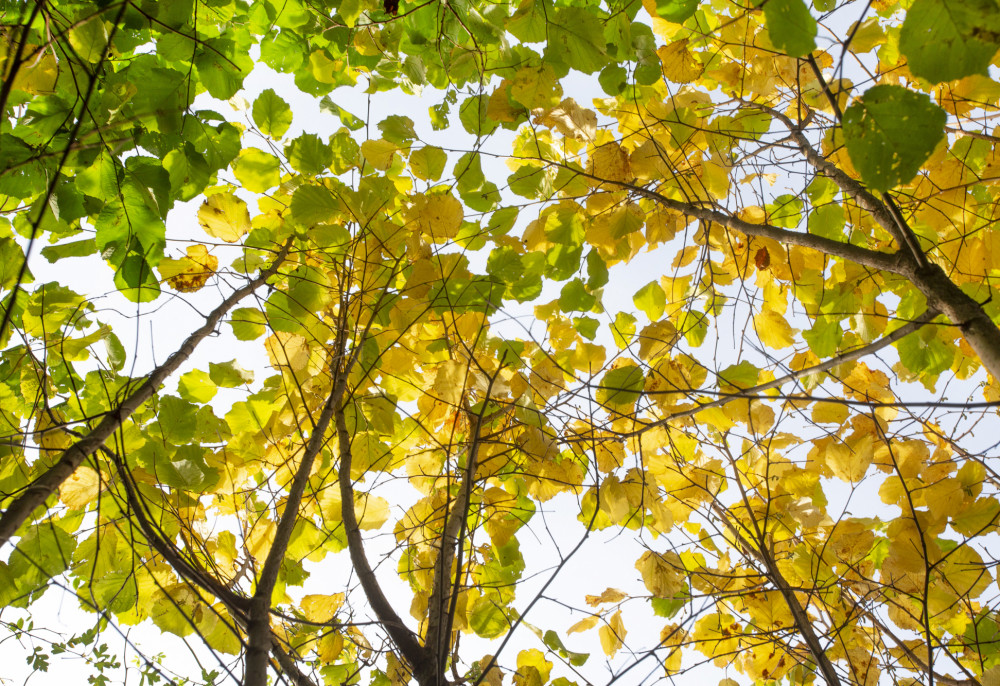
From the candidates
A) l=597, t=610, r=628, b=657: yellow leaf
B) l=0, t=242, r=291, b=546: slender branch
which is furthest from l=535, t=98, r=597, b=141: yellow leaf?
l=597, t=610, r=628, b=657: yellow leaf

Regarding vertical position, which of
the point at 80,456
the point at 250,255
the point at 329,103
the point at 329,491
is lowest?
the point at 80,456

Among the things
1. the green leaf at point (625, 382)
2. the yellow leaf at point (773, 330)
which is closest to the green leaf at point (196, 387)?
the green leaf at point (625, 382)

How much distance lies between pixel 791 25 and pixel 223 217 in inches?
53.1

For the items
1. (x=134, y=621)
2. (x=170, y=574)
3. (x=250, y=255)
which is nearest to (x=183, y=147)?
(x=250, y=255)

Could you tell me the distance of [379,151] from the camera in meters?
1.51

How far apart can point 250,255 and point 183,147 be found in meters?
0.32

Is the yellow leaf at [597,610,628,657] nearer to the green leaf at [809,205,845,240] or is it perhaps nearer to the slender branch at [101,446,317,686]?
the slender branch at [101,446,317,686]

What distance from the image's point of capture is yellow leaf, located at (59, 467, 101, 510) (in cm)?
125

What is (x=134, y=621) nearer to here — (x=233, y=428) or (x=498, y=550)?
(x=233, y=428)

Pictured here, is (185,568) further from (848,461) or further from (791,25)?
(848,461)

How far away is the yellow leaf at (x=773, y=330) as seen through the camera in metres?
1.65

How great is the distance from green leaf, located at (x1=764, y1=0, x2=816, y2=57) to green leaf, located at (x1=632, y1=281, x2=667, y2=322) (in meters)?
0.86

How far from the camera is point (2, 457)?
1505 mm

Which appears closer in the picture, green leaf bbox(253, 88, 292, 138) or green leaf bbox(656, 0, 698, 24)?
green leaf bbox(656, 0, 698, 24)
